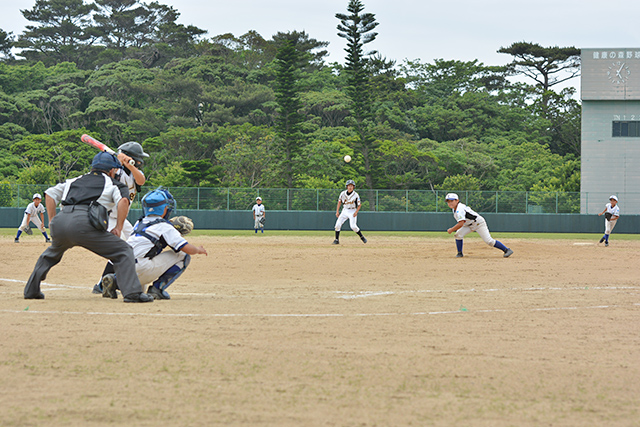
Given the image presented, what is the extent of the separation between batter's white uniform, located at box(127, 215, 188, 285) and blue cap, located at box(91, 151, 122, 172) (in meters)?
0.71

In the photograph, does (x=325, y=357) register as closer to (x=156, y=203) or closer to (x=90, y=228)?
(x=90, y=228)

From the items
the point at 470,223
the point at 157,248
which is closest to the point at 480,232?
→ the point at 470,223

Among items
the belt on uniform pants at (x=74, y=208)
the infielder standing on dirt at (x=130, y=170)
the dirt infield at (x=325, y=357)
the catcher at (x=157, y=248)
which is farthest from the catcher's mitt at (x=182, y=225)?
the belt on uniform pants at (x=74, y=208)

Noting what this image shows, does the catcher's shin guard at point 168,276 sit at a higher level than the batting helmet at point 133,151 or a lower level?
lower

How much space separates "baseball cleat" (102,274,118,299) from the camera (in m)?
7.55

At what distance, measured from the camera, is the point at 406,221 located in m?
37.2

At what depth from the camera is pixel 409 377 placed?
4.10 meters

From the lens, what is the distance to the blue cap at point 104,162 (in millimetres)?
7223

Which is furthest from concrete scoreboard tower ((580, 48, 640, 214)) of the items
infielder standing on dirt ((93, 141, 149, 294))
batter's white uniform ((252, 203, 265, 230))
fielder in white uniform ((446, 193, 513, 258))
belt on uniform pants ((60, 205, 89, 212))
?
belt on uniform pants ((60, 205, 89, 212))

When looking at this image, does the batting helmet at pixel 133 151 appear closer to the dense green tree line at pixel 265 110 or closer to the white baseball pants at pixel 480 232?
the white baseball pants at pixel 480 232

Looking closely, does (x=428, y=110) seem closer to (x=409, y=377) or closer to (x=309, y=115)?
(x=309, y=115)

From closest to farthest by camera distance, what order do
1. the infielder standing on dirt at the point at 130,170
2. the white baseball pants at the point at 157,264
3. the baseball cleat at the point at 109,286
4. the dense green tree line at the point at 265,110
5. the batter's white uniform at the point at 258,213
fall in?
the white baseball pants at the point at 157,264 → the baseball cleat at the point at 109,286 → the infielder standing on dirt at the point at 130,170 → the batter's white uniform at the point at 258,213 → the dense green tree line at the point at 265,110

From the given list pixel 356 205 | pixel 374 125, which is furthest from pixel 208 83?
pixel 356 205

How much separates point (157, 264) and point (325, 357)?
3472 mm
